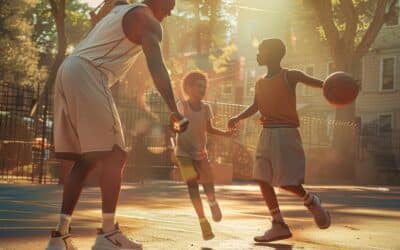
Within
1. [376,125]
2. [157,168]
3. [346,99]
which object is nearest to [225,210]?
[346,99]

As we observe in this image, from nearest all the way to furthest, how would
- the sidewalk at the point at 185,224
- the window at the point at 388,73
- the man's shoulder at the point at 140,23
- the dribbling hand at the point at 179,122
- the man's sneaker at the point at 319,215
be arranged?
the dribbling hand at the point at 179,122
the man's shoulder at the point at 140,23
the sidewalk at the point at 185,224
the man's sneaker at the point at 319,215
the window at the point at 388,73

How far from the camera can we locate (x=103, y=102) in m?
3.92

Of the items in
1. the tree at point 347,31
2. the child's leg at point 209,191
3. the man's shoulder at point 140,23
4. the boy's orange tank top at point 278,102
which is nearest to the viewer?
the man's shoulder at point 140,23

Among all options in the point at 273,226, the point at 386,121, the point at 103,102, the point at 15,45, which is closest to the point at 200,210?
the point at 273,226

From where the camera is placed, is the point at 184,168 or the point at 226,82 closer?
the point at 184,168

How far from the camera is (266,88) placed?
5.32 metres

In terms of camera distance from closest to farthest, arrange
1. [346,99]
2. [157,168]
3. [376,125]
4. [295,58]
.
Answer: [346,99]
[157,168]
[376,125]
[295,58]

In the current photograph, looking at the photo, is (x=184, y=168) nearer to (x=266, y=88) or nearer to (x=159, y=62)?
(x=266, y=88)

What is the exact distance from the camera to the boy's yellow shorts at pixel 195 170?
18.0 ft

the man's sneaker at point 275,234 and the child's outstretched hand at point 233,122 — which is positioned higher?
the child's outstretched hand at point 233,122

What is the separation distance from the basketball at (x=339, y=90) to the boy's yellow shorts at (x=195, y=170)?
4.11ft

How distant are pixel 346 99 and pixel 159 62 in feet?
6.82

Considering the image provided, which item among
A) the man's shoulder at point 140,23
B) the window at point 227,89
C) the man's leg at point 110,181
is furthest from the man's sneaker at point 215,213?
the window at point 227,89

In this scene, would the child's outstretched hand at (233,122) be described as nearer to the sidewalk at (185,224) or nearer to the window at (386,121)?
the sidewalk at (185,224)
